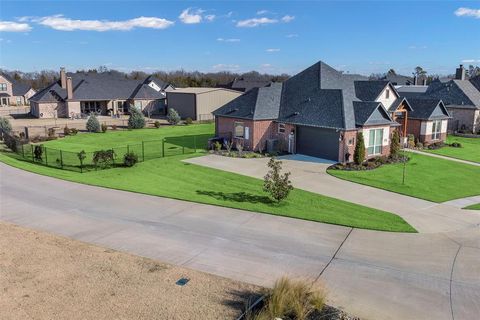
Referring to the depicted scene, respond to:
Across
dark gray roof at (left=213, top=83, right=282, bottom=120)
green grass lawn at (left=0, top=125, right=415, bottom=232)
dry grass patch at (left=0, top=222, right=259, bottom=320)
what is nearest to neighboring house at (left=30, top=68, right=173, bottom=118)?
green grass lawn at (left=0, top=125, right=415, bottom=232)

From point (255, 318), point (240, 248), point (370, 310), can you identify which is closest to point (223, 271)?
point (240, 248)

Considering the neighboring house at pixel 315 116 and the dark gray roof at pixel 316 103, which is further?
the dark gray roof at pixel 316 103

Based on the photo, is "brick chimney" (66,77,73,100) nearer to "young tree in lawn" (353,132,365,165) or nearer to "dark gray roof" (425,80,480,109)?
"young tree in lawn" (353,132,365,165)

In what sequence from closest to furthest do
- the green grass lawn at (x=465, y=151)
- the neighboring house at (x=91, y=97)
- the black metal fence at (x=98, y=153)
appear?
the black metal fence at (x=98, y=153)
the green grass lawn at (x=465, y=151)
the neighboring house at (x=91, y=97)

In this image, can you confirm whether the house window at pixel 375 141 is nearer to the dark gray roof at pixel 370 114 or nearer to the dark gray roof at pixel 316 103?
the dark gray roof at pixel 370 114

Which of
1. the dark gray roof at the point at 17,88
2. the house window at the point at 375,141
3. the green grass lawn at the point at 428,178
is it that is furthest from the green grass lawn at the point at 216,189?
the dark gray roof at the point at 17,88

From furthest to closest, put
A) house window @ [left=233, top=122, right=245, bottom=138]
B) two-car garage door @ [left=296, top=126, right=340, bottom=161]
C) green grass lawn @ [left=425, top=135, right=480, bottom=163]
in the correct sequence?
house window @ [left=233, top=122, right=245, bottom=138]
green grass lawn @ [left=425, top=135, right=480, bottom=163]
two-car garage door @ [left=296, top=126, right=340, bottom=161]

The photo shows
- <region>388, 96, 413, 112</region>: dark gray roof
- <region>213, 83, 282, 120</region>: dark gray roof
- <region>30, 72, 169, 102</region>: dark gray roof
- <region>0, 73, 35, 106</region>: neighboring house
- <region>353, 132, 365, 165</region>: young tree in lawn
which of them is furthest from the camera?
<region>0, 73, 35, 106</region>: neighboring house
